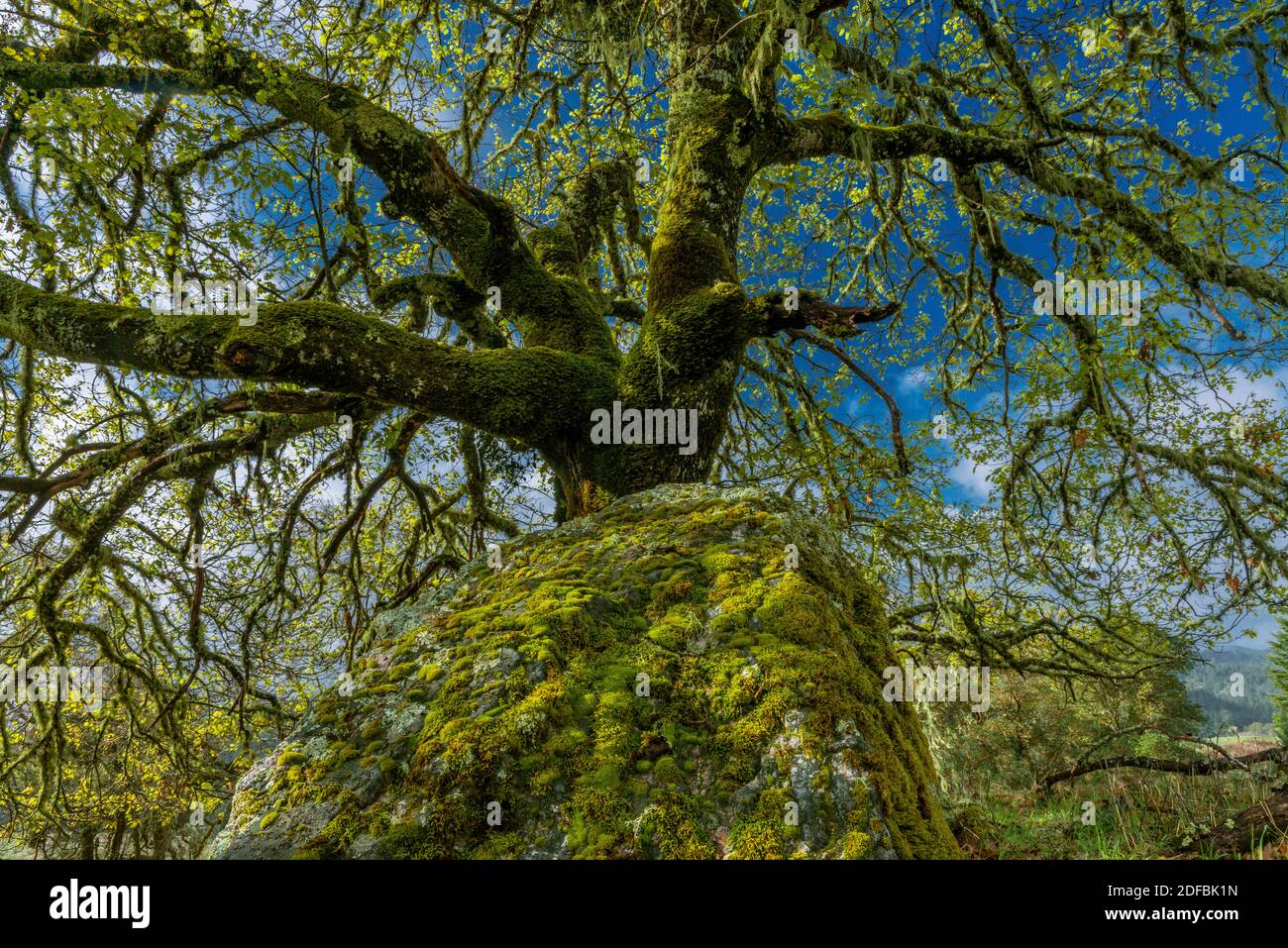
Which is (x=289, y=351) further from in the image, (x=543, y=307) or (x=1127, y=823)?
(x=1127, y=823)

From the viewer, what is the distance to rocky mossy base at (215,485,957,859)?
1.59m

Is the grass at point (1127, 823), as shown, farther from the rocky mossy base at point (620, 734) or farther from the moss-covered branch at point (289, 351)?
the moss-covered branch at point (289, 351)

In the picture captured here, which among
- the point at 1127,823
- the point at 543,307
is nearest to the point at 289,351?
the point at 543,307

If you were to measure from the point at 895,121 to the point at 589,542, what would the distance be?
674cm

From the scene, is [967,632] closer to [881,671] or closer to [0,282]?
[881,671]

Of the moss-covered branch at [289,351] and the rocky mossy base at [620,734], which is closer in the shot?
the rocky mossy base at [620,734]

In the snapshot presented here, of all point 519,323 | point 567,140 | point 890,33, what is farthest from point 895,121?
point 519,323

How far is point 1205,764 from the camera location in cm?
545

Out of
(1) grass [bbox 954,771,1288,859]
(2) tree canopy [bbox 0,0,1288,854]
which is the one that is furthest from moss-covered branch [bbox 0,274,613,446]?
(1) grass [bbox 954,771,1288,859]

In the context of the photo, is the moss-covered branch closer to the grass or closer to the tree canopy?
the tree canopy

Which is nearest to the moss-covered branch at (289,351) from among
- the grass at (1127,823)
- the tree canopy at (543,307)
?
the tree canopy at (543,307)

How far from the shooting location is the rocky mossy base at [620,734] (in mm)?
1595

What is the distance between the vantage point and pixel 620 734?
1.87 meters

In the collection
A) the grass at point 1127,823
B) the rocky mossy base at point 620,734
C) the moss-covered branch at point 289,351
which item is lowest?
the grass at point 1127,823
